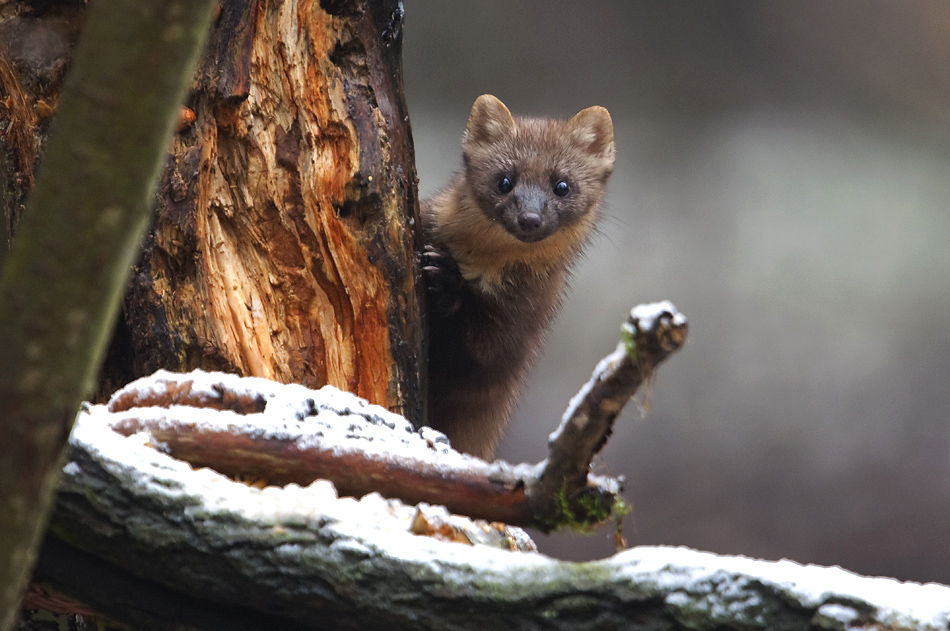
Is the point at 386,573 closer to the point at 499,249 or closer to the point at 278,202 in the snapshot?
the point at 278,202

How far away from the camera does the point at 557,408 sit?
4531 millimetres

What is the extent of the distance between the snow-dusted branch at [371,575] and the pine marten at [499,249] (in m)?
1.50

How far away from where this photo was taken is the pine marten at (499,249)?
2908 millimetres

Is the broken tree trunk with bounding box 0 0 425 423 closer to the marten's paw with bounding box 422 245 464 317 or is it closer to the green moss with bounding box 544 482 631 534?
the marten's paw with bounding box 422 245 464 317

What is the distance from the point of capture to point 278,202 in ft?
7.32

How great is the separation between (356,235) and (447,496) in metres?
1.04

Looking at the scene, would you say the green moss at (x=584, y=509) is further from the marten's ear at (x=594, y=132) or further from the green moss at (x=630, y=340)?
the marten's ear at (x=594, y=132)

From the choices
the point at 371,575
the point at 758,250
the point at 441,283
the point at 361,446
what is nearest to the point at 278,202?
the point at 441,283

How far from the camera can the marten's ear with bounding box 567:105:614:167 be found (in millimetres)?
3365

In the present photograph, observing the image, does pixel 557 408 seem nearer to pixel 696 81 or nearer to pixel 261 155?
pixel 696 81

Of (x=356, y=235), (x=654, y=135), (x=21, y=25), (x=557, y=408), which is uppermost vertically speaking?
(x=654, y=135)

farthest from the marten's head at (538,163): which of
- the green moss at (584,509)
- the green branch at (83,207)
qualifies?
the green branch at (83,207)

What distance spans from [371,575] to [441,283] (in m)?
1.63

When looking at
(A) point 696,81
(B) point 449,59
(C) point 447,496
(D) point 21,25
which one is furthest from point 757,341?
(D) point 21,25
